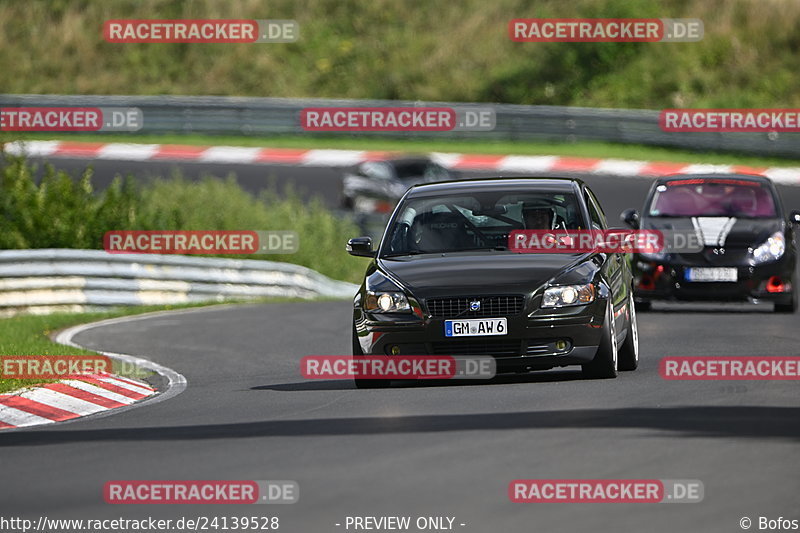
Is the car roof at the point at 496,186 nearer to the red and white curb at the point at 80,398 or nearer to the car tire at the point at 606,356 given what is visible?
the car tire at the point at 606,356

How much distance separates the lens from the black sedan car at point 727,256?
18.3 m

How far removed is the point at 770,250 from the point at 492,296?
25.7 feet

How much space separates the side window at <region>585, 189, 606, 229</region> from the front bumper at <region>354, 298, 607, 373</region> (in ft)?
4.67

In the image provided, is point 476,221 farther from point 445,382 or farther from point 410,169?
point 410,169

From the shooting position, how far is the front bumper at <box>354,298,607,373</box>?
1140cm

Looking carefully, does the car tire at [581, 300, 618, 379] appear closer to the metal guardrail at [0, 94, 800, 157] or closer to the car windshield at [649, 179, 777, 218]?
the car windshield at [649, 179, 777, 218]

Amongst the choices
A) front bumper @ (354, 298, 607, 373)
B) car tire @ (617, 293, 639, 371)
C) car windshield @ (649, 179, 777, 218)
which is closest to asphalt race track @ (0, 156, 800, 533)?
front bumper @ (354, 298, 607, 373)

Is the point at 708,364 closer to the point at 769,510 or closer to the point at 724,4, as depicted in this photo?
the point at 769,510

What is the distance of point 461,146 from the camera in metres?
39.4

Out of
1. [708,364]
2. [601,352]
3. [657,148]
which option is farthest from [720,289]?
[657,148]

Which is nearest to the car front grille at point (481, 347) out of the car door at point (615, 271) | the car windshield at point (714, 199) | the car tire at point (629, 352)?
the car door at point (615, 271)

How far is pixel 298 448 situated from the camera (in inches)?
353

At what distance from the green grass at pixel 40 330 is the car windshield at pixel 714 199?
711 centimetres

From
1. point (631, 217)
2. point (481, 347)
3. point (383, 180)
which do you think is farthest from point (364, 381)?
point (383, 180)
